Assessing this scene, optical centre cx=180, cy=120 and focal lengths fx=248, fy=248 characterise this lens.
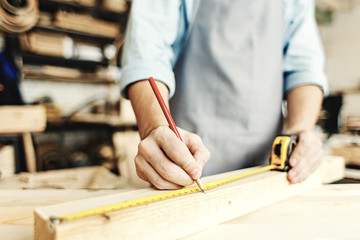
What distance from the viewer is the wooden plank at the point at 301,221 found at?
475mm

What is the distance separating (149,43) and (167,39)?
0.08 metres

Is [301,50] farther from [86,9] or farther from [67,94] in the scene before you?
[67,94]

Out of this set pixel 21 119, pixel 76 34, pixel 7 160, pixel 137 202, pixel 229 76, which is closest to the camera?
pixel 137 202

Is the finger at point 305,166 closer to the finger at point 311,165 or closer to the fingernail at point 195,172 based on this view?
the finger at point 311,165

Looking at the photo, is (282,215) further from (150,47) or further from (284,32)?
(284,32)

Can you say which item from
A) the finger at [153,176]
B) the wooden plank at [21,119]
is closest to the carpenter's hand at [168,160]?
the finger at [153,176]

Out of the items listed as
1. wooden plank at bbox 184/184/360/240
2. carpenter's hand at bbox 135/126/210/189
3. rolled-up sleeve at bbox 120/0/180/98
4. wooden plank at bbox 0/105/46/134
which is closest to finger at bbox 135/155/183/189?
carpenter's hand at bbox 135/126/210/189

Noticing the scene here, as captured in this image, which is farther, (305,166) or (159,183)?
(305,166)

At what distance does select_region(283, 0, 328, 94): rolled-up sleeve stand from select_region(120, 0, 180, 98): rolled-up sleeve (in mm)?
511

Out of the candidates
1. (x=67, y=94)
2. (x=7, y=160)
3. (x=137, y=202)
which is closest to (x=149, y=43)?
(x=137, y=202)

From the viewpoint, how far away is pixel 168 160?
1.59 ft

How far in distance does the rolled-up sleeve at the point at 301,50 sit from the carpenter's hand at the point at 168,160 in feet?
2.16

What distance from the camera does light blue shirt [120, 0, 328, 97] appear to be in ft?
2.14

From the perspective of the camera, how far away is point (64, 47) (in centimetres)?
306
